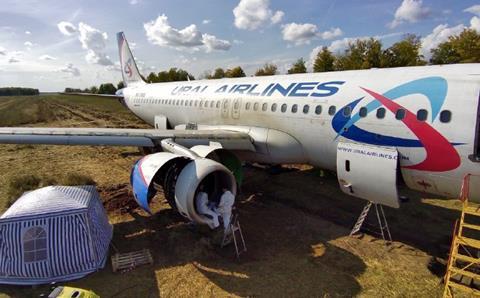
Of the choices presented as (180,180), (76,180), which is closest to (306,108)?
(180,180)

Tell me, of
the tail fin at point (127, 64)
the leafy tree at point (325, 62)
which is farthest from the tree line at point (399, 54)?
the tail fin at point (127, 64)

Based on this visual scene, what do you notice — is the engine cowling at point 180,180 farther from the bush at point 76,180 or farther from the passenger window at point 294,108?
the bush at point 76,180

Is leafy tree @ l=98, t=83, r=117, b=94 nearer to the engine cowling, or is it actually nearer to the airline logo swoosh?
the engine cowling

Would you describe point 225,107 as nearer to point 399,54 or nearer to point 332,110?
point 332,110

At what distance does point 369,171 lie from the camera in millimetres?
9867

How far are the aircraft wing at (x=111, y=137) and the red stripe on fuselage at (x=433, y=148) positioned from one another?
633 centimetres

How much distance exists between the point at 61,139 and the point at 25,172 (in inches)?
368

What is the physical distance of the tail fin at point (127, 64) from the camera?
2992 cm

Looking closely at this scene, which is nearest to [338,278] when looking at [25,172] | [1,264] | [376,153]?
[376,153]

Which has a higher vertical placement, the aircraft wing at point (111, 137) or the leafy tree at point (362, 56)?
the leafy tree at point (362, 56)

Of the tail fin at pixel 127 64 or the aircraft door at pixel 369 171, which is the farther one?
the tail fin at pixel 127 64

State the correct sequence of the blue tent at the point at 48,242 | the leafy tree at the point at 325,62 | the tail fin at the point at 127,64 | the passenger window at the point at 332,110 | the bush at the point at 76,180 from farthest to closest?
1. the leafy tree at the point at 325,62
2. the tail fin at the point at 127,64
3. the bush at the point at 76,180
4. the passenger window at the point at 332,110
5. the blue tent at the point at 48,242

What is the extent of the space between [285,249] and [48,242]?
6.88 m

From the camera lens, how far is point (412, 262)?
980cm
